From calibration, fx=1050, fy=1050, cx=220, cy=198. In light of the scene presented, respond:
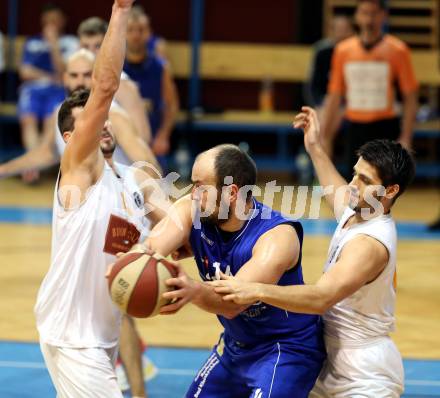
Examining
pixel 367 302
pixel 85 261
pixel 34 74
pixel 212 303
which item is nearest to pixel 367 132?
pixel 367 302

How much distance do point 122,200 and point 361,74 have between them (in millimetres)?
5205

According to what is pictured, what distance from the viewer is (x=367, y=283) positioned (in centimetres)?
455

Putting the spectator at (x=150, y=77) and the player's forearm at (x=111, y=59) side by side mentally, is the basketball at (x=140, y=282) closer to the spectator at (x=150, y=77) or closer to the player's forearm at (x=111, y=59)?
the player's forearm at (x=111, y=59)

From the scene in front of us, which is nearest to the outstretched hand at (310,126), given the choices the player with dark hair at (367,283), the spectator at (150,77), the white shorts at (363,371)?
the player with dark hair at (367,283)

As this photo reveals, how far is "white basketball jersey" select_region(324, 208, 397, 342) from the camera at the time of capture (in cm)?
455

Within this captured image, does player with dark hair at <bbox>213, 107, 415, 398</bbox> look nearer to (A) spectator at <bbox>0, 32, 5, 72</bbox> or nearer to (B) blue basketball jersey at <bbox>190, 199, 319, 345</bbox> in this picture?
(B) blue basketball jersey at <bbox>190, 199, 319, 345</bbox>

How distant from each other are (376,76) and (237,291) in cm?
592

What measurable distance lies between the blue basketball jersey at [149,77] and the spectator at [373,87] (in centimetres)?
156

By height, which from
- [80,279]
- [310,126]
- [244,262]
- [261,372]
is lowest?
[261,372]

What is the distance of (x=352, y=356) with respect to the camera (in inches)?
183

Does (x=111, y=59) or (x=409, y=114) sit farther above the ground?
(x=111, y=59)

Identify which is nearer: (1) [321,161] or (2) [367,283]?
(2) [367,283]

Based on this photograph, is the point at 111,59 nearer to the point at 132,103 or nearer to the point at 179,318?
the point at 132,103

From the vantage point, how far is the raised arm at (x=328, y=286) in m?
4.00
